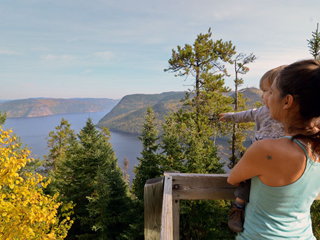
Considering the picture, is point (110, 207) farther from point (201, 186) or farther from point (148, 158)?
point (201, 186)

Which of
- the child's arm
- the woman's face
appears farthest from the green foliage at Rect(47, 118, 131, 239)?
the woman's face

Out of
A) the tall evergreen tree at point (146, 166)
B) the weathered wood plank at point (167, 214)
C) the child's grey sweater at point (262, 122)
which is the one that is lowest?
the tall evergreen tree at point (146, 166)

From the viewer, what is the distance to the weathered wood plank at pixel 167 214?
0.99 metres

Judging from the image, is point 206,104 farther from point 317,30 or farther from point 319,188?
point 319,188

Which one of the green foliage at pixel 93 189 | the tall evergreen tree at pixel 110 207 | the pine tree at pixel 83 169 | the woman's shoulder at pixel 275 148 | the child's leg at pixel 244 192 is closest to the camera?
the woman's shoulder at pixel 275 148

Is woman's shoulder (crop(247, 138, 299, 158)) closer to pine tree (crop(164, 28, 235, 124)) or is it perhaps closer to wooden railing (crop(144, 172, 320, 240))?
wooden railing (crop(144, 172, 320, 240))

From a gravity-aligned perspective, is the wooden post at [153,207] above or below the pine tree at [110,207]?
above

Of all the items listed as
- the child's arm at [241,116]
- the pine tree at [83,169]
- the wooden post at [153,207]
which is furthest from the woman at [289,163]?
the pine tree at [83,169]

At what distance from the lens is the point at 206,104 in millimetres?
14562

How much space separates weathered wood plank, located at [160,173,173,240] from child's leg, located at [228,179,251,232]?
15.7 inches

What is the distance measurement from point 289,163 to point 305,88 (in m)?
0.35

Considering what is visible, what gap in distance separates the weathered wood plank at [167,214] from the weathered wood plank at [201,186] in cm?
11

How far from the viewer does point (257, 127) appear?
5.95 feet

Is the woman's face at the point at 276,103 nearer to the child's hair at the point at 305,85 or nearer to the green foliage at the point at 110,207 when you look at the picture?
the child's hair at the point at 305,85
